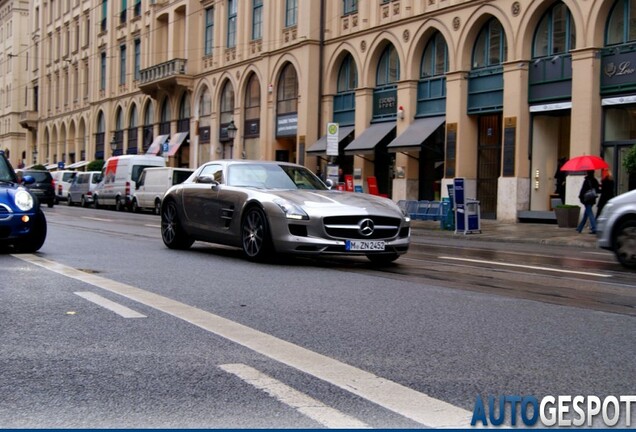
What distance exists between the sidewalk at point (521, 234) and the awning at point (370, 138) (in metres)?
6.95

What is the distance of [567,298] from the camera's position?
8.54m

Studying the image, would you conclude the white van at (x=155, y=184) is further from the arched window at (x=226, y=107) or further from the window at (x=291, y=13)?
the arched window at (x=226, y=107)

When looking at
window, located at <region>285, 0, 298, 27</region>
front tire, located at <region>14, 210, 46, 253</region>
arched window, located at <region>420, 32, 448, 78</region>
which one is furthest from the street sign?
front tire, located at <region>14, 210, 46, 253</region>

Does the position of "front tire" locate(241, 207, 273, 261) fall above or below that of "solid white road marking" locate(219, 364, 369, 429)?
above

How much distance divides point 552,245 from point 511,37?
34.6 feet

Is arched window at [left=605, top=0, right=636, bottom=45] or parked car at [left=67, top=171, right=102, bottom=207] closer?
arched window at [left=605, top=0, right=636, bottom=45]

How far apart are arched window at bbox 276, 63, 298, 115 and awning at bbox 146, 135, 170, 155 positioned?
44.0ft

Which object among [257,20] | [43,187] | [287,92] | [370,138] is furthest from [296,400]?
[257,20]

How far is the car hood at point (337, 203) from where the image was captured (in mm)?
10969

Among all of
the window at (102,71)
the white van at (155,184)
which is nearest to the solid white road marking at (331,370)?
the white van at (155,184)

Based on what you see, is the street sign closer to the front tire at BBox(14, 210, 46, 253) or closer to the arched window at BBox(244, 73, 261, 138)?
the arched window at BBox(244, 73, 261, 138)

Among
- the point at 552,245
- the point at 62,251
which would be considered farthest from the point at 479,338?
the point at 552,245

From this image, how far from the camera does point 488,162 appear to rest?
99.8ft

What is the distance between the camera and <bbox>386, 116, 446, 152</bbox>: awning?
103 ft
